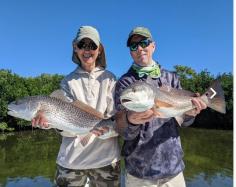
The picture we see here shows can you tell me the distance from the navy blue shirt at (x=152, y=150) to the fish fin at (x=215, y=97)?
605 millimetres

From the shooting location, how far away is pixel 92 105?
5320 mm

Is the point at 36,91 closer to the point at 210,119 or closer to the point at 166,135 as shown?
the point at 210,119

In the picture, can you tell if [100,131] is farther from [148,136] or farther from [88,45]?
[88,45]

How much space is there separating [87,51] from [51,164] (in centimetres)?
1740

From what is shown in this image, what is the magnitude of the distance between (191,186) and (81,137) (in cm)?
1083

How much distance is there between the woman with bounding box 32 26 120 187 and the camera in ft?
17.0

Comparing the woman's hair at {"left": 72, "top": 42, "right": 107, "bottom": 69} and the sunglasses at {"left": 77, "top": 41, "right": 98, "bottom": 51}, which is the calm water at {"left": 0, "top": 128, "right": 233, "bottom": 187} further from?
the sunglasses at {"left": 77, "top": 41, "right": 98, "bottom": 51}

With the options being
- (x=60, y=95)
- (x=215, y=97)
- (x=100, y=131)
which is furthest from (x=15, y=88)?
(x=215, y=97)

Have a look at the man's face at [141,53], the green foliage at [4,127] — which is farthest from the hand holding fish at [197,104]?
the green foliage at [4,127]

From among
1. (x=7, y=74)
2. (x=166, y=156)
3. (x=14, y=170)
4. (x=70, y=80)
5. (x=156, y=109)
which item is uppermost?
(x=7, y=74)

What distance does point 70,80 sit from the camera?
544cm

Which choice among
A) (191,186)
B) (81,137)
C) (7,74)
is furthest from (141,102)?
(7,74)

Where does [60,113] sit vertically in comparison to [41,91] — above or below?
below

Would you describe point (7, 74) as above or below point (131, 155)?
above
